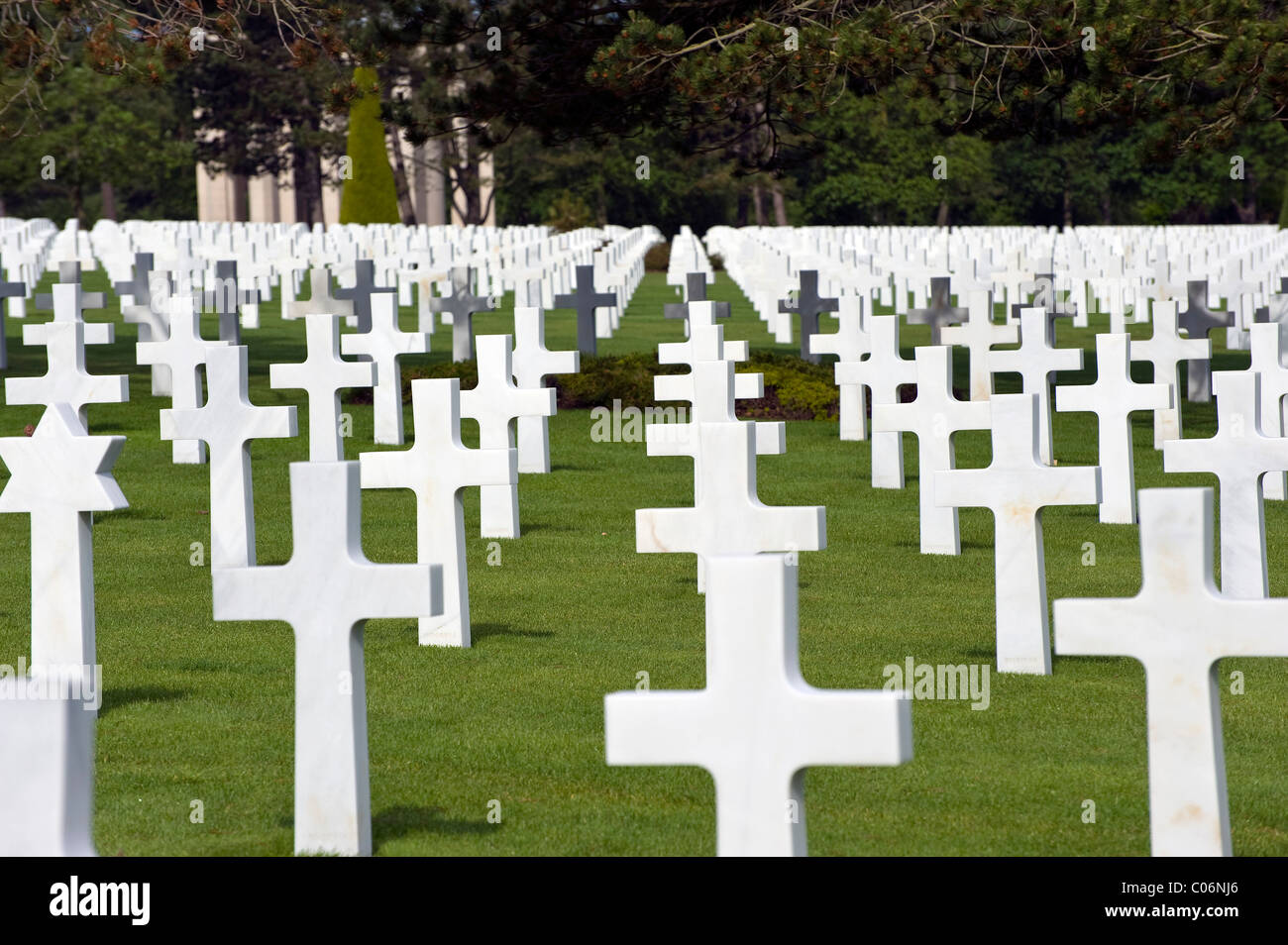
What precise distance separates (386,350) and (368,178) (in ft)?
98.3

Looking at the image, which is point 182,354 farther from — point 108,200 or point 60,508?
point 108,200

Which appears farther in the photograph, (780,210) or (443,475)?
(780,210)

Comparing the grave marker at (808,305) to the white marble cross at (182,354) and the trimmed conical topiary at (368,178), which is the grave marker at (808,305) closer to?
the white marble cross at (182,354)

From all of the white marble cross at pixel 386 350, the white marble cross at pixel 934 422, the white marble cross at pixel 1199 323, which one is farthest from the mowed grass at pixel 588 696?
the white marble cross at pixel 1199 323

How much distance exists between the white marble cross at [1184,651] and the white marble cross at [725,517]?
1.96m

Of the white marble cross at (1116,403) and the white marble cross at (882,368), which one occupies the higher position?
the white marble cross at (882,368)

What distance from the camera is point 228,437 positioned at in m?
9.12

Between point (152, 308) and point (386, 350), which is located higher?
point (152, 308)

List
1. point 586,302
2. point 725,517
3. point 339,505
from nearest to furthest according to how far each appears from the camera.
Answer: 1. point 339,505
2. point 725,517
3. point 586,302

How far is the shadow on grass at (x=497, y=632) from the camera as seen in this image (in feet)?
26.6

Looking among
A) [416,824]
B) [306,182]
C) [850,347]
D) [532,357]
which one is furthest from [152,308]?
[306,182]

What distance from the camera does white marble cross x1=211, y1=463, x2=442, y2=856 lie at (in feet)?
15.4

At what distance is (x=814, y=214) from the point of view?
2822 inches

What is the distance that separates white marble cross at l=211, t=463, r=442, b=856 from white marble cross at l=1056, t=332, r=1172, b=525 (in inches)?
217
